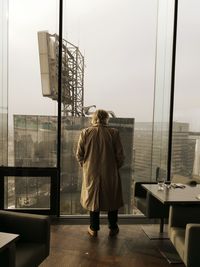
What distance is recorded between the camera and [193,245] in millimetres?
2123

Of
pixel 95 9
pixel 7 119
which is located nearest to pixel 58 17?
pixel 95 9

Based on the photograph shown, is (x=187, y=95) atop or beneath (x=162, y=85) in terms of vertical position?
beneath

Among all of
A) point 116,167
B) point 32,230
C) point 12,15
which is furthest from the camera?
point 12,15

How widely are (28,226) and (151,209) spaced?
1.61m

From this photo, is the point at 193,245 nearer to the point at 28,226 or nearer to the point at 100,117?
the point at 28,226

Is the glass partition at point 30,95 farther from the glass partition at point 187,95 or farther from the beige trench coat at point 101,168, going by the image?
the glass partition at point 187,95

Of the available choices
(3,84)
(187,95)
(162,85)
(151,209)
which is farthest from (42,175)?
(187,95)

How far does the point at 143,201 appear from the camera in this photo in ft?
11.9

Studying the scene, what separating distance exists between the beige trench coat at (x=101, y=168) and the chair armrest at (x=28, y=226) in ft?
4.06

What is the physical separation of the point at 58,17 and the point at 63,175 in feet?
7.28

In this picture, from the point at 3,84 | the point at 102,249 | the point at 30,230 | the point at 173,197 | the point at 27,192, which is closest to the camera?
the point at 30,230

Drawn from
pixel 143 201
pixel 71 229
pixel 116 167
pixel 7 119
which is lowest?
pixel 71 229

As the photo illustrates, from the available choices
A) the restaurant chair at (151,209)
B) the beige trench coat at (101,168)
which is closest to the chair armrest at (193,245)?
the restaurant chair at (151,209)

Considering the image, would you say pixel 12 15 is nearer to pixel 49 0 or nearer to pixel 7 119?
pixel 49 0
